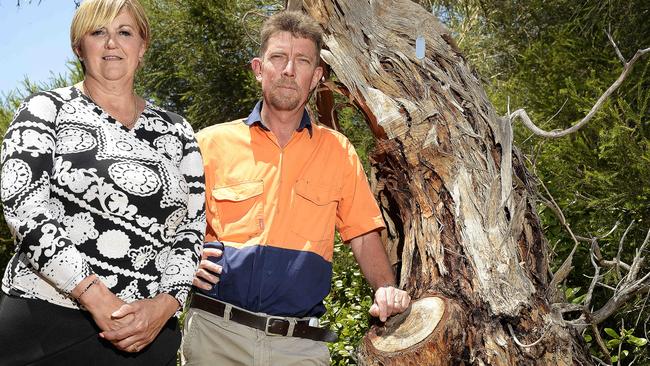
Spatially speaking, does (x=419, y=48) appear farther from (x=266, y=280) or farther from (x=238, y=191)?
(x=266, y=280)

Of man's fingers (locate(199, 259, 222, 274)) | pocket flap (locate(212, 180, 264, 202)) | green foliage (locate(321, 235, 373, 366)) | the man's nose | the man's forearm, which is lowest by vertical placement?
green foliage (locate(321, 235, 373, 366))

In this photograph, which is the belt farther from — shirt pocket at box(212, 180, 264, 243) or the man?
shirt pocket at box(212, 180, 264, 243)

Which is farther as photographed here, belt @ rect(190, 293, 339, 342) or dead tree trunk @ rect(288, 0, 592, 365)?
dead tree trunk @ rect(288, 0, 592, 365)

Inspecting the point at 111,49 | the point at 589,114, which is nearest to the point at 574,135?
the point at 589,114

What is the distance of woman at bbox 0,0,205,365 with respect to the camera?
101 inches

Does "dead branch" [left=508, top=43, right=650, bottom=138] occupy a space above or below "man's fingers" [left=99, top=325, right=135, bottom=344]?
above

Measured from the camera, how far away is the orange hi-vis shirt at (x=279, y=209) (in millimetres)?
3221

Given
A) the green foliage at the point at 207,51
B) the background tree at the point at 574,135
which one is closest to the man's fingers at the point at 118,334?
the background tree at the point at 574,135

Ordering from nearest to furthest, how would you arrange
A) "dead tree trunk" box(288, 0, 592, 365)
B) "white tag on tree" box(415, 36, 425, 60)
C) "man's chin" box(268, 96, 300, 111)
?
1. "man's chin" box(268, 96, 300, 111)
2. "dead tree trunk" box(288, 0, 592, 365)
3. "white tag on tree" box(415, 36, 425, 60)

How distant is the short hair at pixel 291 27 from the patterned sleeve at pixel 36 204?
1.21 m

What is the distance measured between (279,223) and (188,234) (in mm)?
516

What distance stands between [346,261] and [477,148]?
9.31 ft

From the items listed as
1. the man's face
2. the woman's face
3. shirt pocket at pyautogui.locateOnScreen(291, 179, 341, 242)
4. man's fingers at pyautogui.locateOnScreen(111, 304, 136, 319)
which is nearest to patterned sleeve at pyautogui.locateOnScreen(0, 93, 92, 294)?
man's fingers at pyautogui.locateOnScreen(111, 304, 136, 319)

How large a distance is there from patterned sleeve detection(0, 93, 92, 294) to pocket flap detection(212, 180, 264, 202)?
81 cm
